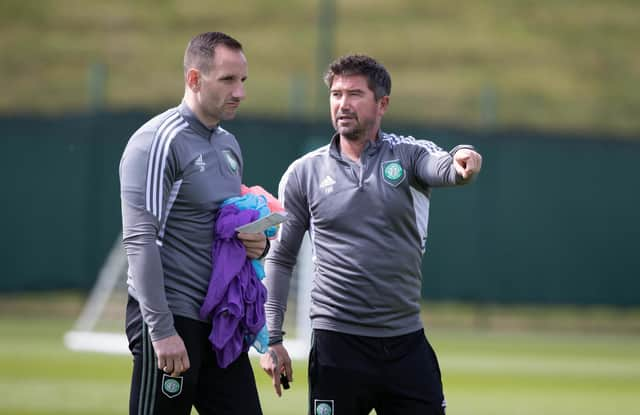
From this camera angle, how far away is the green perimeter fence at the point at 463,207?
19.4 m

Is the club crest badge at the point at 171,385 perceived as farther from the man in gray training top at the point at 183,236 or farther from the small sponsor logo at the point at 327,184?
the small sponsor logo at the point at 327,184

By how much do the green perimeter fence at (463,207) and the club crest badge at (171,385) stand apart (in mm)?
13744

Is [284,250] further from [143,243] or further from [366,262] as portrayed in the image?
[143,243]

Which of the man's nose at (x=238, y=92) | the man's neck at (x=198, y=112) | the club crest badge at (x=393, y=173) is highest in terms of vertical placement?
the man's nose at (x=238, y=92)

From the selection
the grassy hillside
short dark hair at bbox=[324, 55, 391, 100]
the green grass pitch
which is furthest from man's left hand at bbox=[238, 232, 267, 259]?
the grassy hillside

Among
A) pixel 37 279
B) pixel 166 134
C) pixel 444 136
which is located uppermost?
pixel 166 134

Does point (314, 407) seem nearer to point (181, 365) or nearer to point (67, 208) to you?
point (181, 365)

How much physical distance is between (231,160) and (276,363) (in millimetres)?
1091

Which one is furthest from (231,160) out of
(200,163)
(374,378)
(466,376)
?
(466,376)

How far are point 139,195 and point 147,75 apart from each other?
1045 inches

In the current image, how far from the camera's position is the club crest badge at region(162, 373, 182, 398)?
5566 millimetres

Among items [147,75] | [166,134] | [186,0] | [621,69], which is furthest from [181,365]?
[186,0]

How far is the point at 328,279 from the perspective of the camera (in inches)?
250

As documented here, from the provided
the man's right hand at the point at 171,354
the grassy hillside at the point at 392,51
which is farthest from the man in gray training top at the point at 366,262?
the grassy hillside at the point at 392,51
